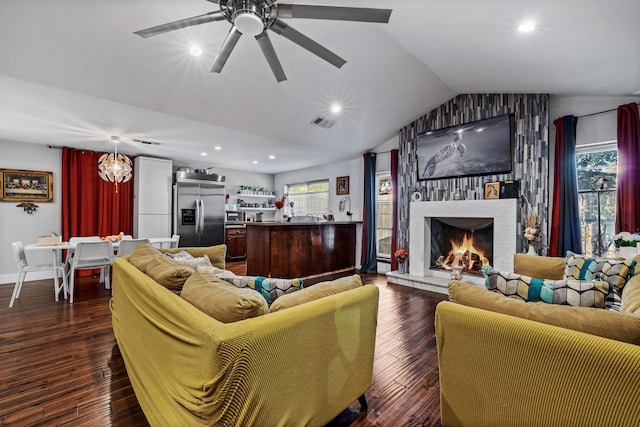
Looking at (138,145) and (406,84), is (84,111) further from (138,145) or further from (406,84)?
(406,84)

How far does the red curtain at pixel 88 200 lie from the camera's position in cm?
518

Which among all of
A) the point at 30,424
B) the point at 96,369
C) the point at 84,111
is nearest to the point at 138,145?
the point at 84,111

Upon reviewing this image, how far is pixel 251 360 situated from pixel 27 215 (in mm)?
6303

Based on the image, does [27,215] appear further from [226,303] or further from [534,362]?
[534,362]

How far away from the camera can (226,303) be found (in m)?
1.17

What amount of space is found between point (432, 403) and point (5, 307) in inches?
195

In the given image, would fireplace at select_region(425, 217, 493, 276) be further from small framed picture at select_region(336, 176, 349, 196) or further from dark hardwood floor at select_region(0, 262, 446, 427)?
small framed picture at select_region(336, 176, 349, 196)

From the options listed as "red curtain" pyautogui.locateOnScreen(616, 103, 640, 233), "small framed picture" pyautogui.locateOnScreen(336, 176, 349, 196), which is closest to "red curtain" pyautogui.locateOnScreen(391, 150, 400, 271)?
"small framed picture" pyautogui.locateOnScreen(336, 176, 349, 196)

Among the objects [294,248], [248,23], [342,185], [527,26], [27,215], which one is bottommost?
[294,248]

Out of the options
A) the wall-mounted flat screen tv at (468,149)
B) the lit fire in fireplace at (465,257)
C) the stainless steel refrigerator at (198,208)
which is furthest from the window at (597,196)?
the stainless steel refrigerator at (198,208)

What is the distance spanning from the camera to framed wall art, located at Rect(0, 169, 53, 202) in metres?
4.75

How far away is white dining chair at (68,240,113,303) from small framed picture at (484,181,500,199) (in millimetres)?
5610

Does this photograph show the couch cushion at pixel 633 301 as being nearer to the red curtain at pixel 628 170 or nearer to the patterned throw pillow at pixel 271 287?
the patterned throw pillow at pixel 271 287

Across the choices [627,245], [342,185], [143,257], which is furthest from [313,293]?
[342,185]
